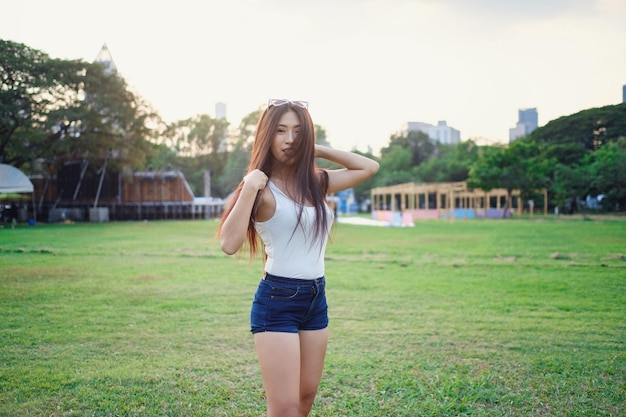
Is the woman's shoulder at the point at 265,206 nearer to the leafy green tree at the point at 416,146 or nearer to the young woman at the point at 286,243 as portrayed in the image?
the young woman at the point at 286,243

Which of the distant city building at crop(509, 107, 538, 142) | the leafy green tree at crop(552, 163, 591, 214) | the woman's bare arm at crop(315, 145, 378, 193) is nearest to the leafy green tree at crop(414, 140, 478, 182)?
the leafy green tree at crop(552, 163, 591, 214)

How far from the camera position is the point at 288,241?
230 cm

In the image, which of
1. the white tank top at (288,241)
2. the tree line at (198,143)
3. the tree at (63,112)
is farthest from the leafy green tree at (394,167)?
the white tank top at (288,241)

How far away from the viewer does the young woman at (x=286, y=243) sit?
2180 millimetres

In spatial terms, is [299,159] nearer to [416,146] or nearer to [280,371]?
[280,371]

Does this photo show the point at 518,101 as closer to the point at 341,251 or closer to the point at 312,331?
the point at 312,331

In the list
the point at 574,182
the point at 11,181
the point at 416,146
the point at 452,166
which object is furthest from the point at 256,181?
the point at 416,146

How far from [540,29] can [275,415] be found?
20.6 ft

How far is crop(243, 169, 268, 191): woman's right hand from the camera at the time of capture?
84.1 inches

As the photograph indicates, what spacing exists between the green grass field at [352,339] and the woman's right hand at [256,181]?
6.57 feet

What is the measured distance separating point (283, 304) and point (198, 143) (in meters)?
62.9

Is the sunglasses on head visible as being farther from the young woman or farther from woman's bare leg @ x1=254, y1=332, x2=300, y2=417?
woman's bare leg @ x1=254, y1=332, x2=300, y2=417

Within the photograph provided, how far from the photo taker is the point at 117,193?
1559 inches

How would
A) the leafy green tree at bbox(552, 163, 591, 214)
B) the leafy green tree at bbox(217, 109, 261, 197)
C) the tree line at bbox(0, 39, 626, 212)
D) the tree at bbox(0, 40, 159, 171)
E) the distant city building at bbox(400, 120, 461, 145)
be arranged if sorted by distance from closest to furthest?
the tree line at bbox(0, 39, 626, 212)
the leafy green tree at bbox(552, 163, 591, 214)
the tree at bbox(0, 40, 159, 171)
the distant city building at bbox(400, 120, 461, 145)
the leafy green tree at bbox(217, 109, 261, 197)
